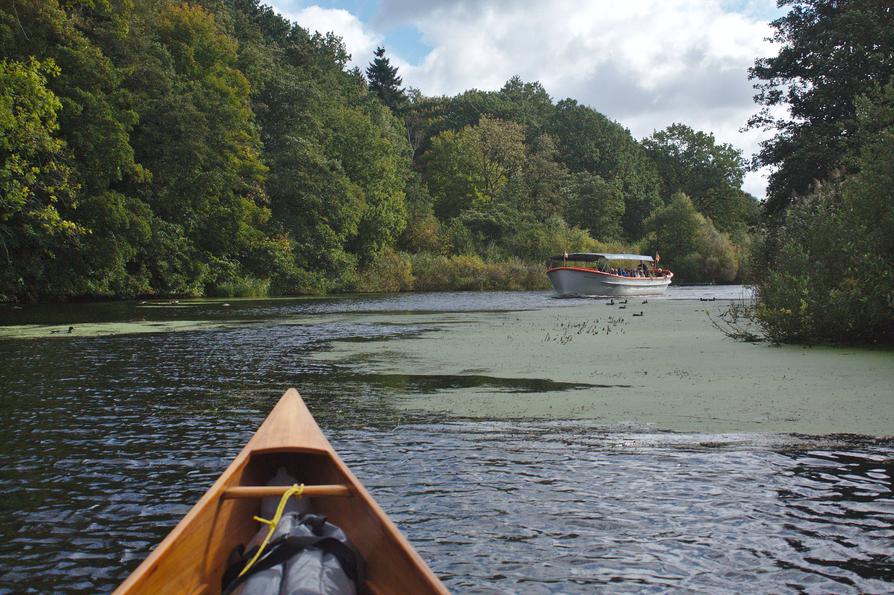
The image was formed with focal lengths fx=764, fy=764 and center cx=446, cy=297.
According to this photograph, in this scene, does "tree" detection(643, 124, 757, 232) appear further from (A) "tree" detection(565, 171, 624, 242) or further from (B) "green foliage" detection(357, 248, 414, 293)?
(B) "green foliage" detection(357, 248, 414, 293)

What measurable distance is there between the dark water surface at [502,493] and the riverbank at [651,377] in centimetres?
53

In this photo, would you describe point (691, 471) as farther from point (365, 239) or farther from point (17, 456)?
point (365, 239)

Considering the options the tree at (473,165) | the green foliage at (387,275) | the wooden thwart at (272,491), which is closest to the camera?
the wooden thwart at (272,491)

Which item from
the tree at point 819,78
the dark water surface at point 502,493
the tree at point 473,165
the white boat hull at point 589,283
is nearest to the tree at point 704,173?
the tree at point 473,165

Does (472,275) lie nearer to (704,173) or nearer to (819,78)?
(819,78)

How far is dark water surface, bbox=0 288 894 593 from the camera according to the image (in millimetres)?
3949

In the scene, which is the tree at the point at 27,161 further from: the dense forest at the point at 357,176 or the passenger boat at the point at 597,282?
the passenger boat at the point at 597,282

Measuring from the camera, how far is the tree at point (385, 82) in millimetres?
82312

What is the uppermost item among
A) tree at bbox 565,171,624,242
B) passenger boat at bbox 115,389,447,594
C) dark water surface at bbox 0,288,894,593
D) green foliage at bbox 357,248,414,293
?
tree at bbox 565,171,624,242

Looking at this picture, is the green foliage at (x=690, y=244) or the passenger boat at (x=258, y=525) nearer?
the passenger boat at (x=258, y=525)

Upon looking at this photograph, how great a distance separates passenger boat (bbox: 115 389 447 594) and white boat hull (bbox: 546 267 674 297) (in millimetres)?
32715

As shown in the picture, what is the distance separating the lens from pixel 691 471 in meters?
5.52

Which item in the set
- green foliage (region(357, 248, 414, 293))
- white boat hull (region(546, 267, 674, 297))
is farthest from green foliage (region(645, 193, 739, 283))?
green foliage (region(357, 248, 414, 293))

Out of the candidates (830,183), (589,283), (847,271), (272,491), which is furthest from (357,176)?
(272,491)
